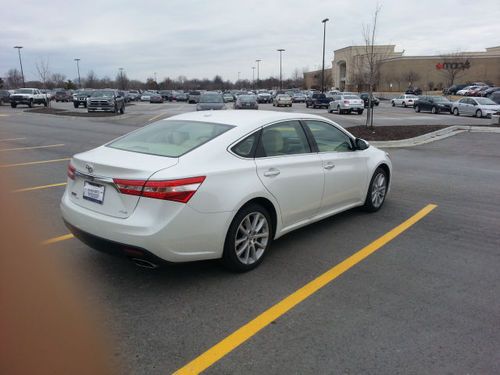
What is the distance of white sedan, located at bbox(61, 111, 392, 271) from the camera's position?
3.60 m

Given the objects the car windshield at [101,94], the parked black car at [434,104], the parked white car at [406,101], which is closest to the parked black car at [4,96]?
the car windshield at [101,94]

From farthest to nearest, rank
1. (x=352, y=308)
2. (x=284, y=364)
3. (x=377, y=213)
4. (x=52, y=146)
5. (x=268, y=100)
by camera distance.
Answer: (x=268, y=100), (x=52, y=146), (x=377, y=213), (x=352, y=308), (x=284, y=364)

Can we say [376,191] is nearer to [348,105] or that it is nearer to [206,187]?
[206,187]

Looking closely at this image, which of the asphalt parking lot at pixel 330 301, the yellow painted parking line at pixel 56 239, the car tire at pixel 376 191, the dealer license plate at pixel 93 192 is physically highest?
the dealer license plate at pixel 93 192

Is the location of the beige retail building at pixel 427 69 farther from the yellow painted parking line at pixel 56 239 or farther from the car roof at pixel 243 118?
the yellow painted parking line at pixel 56 239

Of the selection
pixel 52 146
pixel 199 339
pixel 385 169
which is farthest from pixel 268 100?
pixel 199 339

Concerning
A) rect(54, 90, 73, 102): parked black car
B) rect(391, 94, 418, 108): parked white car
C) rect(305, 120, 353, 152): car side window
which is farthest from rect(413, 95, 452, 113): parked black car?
rect(54, 90, 73, 102): parked black car

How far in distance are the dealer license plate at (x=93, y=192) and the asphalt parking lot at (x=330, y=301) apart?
0.77m

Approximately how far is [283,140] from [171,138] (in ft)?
3.92

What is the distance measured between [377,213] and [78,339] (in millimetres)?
4533

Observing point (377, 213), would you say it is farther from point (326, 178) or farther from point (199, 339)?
point (199, 339)

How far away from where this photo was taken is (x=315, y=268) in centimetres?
440

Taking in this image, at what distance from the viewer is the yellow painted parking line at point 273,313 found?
9.46 ft

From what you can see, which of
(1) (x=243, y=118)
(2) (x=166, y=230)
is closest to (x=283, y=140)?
(1) (x=243, y=118)
